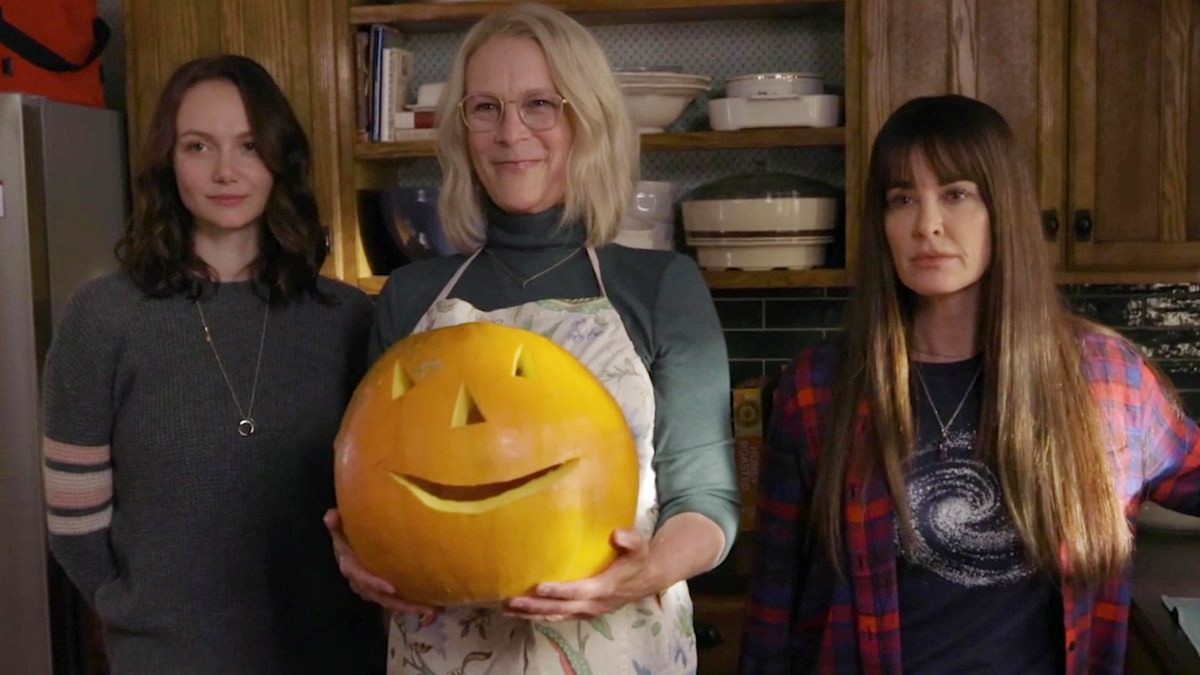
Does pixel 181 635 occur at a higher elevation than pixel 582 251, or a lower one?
lower

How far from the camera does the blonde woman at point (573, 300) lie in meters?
1.18

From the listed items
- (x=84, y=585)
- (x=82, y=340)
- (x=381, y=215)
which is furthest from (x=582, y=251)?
(x=381, y=215)

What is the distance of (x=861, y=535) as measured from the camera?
1.28m

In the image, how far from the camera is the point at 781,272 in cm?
221

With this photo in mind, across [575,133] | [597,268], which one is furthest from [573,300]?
[575,133]

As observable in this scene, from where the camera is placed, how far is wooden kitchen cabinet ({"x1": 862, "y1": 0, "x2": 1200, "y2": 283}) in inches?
81.6

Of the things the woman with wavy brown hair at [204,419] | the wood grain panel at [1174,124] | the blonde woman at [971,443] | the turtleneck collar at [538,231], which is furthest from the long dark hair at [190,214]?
the wood grain panel at [1174,124]

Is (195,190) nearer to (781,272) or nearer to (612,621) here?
(612,621)

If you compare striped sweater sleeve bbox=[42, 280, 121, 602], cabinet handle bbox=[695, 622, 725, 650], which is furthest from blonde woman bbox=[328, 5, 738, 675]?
cabinet handle bbox=[695, 622, 725, 650]

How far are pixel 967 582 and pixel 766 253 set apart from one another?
1.05 meters

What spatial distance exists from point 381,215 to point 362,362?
3.07ft

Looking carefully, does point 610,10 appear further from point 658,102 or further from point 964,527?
point 964,527

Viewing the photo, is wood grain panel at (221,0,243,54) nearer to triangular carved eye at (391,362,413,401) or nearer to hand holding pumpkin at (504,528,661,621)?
triangular carved eye at (391,362,413,401)

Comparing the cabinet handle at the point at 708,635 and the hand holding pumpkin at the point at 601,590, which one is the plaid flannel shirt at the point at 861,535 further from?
the cabinet handle at the point at 708,635
